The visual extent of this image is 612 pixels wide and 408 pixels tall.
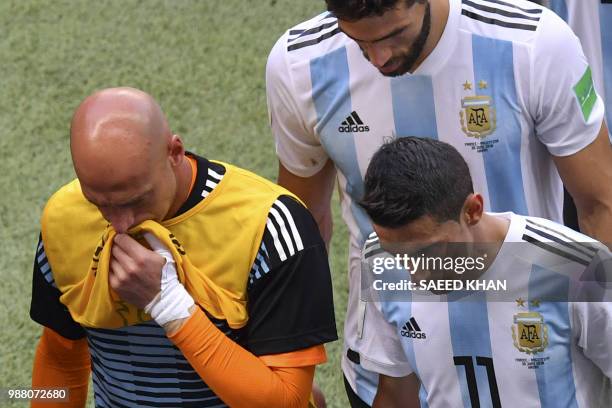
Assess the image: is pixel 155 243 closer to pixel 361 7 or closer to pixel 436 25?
pixel 361 7

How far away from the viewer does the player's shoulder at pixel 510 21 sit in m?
2.86

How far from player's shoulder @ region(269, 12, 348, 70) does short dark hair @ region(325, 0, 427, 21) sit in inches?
10.6

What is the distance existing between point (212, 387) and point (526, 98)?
98 centimetres

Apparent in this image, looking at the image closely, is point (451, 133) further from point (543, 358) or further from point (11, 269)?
point (11, 269)

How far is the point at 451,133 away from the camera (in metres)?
2.94

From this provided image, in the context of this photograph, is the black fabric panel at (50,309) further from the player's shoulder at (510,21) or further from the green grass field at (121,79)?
the green grass field at (121,79)

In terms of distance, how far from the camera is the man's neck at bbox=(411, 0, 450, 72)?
2855 millimetres

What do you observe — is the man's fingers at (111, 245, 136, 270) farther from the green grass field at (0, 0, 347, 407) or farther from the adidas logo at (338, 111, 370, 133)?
the green grass field at (0, 0, 347, 407)

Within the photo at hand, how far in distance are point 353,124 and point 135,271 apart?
73cm

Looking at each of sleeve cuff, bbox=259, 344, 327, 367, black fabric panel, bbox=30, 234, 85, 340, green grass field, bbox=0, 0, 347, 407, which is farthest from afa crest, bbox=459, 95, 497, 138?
green grass field, bbox=0, 0, 347, 407

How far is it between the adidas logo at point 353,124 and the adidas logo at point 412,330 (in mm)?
483

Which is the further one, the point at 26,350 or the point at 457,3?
the point at 26,350

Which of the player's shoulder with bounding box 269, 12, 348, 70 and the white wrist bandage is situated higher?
the player's shoulder with bounding box 269, 12, 348, 70

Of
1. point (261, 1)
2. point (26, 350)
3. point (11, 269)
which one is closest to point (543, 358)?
point (26, 350)
